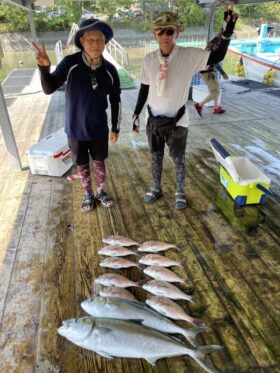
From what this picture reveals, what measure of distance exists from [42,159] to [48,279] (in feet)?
5.88

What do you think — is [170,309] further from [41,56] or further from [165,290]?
[41,56]

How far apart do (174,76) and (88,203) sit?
1445 mm

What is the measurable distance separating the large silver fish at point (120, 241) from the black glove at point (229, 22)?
1844 mm

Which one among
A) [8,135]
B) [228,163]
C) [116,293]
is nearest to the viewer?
[116,293]

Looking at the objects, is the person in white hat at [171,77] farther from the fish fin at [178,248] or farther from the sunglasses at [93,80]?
the fish fin at [178,248]

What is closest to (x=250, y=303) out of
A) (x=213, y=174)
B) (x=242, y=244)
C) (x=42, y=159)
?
(x=242, y=244)

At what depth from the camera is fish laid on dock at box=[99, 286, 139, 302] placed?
1834 mm

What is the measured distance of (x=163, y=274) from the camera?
2035mm

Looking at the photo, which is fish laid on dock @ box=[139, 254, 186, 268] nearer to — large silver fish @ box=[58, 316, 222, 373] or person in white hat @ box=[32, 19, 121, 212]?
large silver fish @ box=[58, 316, 222, 373]

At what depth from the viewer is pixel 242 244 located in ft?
7.89

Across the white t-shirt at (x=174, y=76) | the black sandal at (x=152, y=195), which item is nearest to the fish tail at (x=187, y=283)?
the black sandal at (x=152, y=195)

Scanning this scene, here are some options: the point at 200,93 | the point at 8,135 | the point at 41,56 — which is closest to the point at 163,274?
the point at 41,56

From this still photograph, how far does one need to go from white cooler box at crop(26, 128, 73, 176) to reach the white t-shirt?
1.42 metres

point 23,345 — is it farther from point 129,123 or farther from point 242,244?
point 129,123
